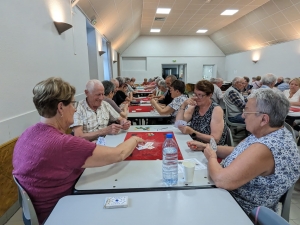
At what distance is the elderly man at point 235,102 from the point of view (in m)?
3.85

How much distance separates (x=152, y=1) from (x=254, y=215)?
7240 millimetres

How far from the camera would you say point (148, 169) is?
52.2 inches

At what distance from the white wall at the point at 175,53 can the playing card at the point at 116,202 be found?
488 inches

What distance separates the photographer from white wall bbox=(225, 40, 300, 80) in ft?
24.8

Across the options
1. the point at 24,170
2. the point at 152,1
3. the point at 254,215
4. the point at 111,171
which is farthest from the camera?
the point at 152,1

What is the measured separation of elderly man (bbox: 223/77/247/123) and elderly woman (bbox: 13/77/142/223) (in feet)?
10.9

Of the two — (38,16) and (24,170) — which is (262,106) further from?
(38,16)

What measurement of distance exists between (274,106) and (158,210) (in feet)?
2.85

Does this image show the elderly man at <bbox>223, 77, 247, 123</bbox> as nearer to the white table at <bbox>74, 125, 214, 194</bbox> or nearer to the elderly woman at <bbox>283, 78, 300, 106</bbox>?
the elderly woman at <bbox>283, 78, 300, 106</bbox>

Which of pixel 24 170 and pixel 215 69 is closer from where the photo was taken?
pixel 24 170

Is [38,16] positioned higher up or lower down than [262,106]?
higher up

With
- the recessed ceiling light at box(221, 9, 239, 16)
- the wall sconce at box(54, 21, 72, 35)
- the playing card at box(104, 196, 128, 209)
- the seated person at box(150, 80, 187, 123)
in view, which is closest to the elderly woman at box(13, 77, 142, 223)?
the playing card at box(104, 196, 128, 209)

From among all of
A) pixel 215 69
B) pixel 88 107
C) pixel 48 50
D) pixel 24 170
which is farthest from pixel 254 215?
pixel 215 69

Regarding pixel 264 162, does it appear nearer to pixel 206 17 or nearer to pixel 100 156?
pixel 100 156
